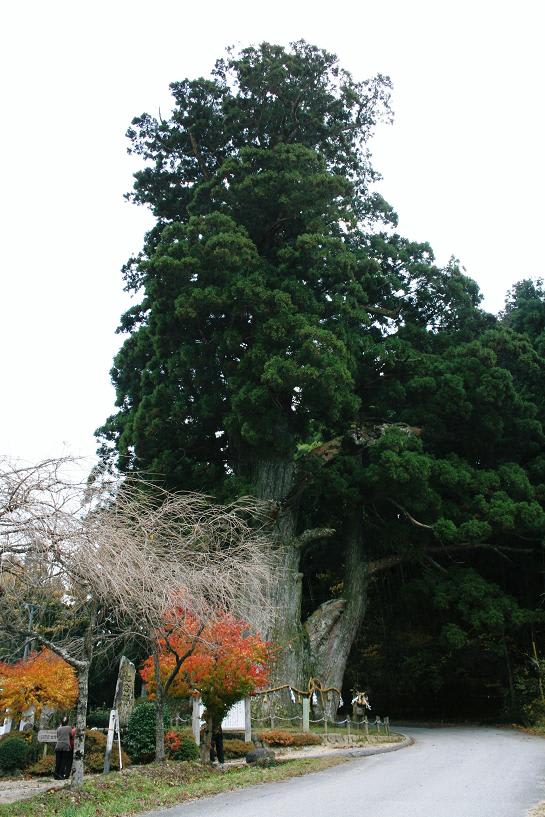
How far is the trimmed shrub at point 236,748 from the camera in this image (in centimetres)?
1528

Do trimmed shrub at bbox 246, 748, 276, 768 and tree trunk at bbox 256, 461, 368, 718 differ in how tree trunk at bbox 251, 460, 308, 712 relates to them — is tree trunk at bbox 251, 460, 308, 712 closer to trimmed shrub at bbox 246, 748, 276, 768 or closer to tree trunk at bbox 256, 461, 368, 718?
tree trunk at bbox 256, 461, 368, 718

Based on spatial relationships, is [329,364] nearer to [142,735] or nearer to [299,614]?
[299,614]

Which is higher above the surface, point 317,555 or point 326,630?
point 317,555

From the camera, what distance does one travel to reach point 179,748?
1451 cm

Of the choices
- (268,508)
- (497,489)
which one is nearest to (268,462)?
(268,508)

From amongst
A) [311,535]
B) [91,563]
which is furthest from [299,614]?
[91,563]

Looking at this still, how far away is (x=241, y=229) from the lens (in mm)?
21969

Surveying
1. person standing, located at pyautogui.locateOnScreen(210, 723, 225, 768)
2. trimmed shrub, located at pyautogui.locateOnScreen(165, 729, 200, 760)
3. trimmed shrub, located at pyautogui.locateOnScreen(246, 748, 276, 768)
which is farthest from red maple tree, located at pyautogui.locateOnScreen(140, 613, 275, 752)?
trimmed shrub, located at pyautogui.locateOnScreen(165, 729, 200, 760)

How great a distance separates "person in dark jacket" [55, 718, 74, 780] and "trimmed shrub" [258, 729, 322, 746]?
4.00m

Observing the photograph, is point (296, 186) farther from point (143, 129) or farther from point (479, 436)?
point (479, 436)

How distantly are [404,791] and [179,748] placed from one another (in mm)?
6031

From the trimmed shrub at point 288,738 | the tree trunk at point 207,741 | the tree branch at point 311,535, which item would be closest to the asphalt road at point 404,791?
the trimmed shrub at point 288,738

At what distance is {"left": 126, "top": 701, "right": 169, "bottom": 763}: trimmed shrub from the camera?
15.2m

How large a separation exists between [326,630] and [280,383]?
8303 millimetres
